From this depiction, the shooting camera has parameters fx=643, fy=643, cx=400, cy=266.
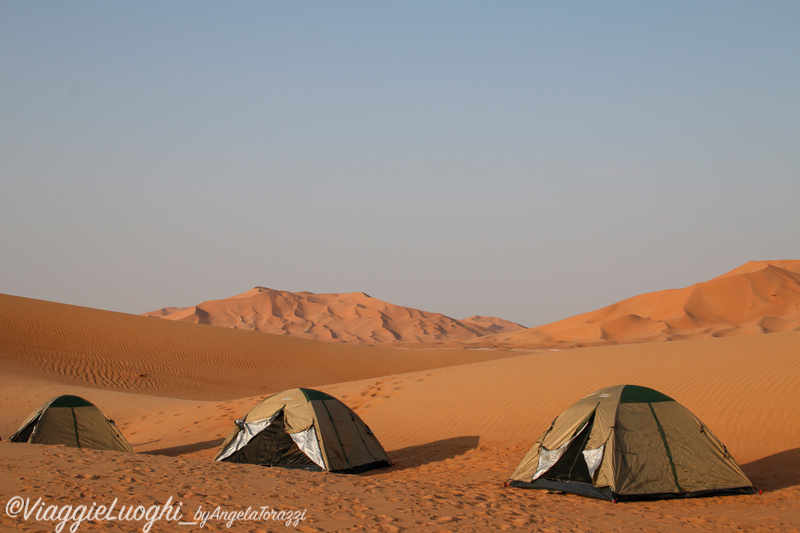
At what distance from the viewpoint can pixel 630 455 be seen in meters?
8.83

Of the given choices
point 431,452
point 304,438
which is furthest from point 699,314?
point 304,438

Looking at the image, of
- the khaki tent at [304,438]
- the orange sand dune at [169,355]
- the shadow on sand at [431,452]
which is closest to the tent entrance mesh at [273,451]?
the khaki tent at [304,438]

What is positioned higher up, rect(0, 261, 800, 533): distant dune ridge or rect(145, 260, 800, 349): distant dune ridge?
rect(145, 260, 800, 349): distant dune ridge

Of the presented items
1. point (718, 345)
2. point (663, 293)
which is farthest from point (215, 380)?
point (663, 293)

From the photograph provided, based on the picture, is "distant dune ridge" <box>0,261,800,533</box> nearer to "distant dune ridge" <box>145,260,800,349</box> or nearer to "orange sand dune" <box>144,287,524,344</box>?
"distant dune ridge" <box>145,260,800,349</box>

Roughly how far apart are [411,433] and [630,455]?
247 inches

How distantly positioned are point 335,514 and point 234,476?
Answer: 2418mm

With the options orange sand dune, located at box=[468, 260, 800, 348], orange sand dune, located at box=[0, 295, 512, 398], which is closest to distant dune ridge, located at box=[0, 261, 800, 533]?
orange sand dune, located at box=[0, 295, 512, 398]

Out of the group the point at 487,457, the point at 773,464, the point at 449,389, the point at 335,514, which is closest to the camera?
the point at 335,514

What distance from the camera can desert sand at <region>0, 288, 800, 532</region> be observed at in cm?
696

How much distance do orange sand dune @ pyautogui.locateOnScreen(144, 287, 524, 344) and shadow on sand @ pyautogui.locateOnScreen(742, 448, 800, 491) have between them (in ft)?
234

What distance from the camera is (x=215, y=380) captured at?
28641 mm

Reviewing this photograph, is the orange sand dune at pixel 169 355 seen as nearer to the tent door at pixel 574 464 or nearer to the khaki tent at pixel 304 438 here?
the khaki tent at pixel 304 438

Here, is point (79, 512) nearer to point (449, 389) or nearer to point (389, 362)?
point (449, 389)
